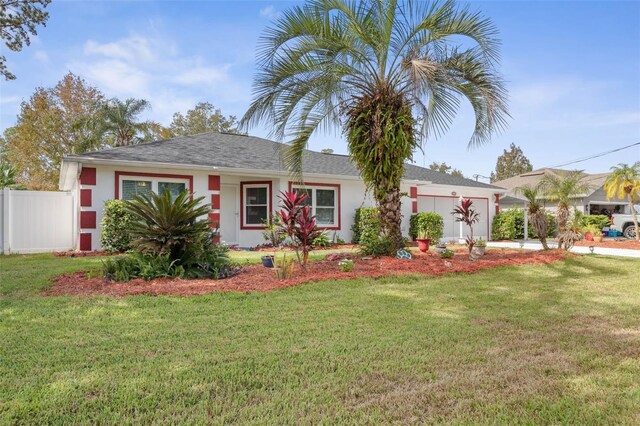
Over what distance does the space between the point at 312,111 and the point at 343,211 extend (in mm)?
6583

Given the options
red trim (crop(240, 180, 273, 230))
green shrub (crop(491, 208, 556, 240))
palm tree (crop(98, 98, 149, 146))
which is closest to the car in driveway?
green shrub (crop(491, 208, 556, 240))

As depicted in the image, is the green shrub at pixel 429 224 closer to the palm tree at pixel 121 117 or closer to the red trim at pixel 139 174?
the red trim at pixel 139 174

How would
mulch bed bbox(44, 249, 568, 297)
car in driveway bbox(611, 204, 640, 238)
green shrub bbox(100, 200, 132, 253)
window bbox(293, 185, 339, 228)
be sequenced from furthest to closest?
car in driveway bbox(611, 204, 640, 238), window bbox(293, 185, 339, 228), green shrub bbox(100, 200, 132, 253), mulch bed bbox(44, 249, 568, 297)

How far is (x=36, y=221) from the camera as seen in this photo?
12.3m

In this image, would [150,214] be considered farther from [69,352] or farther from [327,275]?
[69,352]

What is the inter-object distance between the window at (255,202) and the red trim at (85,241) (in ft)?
15.7

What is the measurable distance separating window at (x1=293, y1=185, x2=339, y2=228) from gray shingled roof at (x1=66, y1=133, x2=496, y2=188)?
65cm

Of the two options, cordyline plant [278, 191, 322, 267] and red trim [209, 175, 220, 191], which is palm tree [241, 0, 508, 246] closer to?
cordyline plant [278, 191, 322, 267]

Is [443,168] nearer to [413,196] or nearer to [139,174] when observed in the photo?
[413,196]

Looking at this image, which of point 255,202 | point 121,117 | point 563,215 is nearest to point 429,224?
point 563,215

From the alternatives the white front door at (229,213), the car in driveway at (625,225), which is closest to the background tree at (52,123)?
the white front door at (229,213)

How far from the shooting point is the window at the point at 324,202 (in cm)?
1488

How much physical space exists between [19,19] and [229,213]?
1116 cm

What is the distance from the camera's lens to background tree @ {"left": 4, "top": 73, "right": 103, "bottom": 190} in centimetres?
2773
